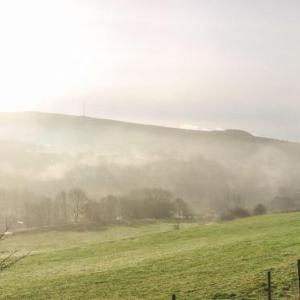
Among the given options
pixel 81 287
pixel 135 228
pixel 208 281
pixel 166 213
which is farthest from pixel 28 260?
pixel 166 213

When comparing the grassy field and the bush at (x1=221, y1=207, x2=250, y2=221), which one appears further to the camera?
the bush at (x1=221, y1=207, x2=250, y2=221)

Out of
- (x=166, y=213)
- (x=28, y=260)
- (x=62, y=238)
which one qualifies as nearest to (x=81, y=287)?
(x=28, y=260)

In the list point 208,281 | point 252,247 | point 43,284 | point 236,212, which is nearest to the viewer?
point 208,281

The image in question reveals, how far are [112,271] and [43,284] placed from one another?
7.15m

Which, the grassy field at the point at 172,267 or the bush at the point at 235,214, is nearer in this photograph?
A: the grassy field at the point at 172,267

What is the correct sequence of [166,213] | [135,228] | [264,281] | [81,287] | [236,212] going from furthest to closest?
[166,213], [236,212], [135,228], [81,287], [264,281]

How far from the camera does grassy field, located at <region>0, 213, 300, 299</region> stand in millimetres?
38438

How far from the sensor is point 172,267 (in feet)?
165

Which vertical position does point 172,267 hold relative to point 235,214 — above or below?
above

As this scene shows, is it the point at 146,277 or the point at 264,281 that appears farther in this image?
the point at 146,277

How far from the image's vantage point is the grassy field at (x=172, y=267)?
38.4 m

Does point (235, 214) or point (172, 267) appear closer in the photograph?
point (172, 267)

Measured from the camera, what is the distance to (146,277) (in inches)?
1842

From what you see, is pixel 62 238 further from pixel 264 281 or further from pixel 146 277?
pixel 264 281
